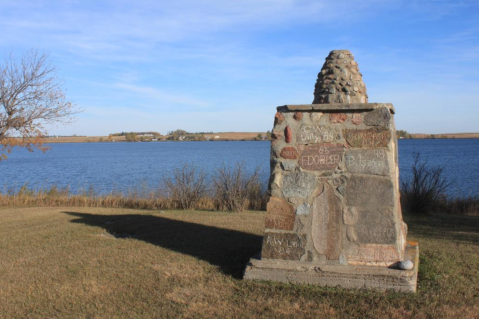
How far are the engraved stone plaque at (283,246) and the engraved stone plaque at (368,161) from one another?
3.56ft

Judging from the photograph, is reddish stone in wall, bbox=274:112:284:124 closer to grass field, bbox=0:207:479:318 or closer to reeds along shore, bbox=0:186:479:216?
grass field, bbox=0:207:479:318

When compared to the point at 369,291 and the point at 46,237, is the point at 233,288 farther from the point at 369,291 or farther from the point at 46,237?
the point at 46,237

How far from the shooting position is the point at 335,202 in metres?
5.57

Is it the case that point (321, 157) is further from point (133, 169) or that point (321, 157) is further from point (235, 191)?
point (133, 169)

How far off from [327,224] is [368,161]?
36.4 inches

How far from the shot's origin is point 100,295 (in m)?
5.43

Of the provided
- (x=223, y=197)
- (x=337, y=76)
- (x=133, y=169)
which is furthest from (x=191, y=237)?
(x=133, y=169)

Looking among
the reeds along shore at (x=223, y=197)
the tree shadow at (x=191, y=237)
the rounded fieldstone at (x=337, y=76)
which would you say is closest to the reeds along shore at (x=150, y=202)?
the reeds along shore at (x=223, y=197)

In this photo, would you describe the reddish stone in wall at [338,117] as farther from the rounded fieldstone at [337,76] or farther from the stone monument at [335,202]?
the rounded fieldstone at [337,76]

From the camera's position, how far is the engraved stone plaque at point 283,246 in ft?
18.6

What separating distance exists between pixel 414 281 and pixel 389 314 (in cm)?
80

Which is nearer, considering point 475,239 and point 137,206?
point 475,239

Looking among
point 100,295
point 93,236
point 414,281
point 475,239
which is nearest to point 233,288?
point 100,295

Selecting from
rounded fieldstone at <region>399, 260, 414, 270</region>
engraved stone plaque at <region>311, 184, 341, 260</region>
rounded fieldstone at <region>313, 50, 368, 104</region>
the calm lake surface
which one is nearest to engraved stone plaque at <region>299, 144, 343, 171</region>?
engraved stone plaque at <region>311, 184, 341, 260</region>
